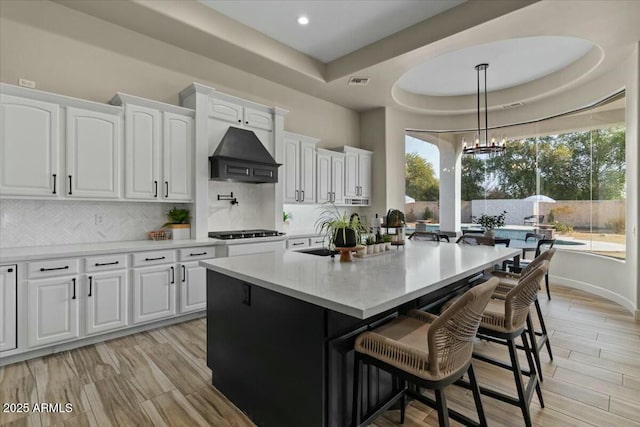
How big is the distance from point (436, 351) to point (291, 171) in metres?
4.15

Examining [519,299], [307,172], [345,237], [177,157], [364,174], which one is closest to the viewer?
[519,299]

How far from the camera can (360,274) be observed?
1.98 m

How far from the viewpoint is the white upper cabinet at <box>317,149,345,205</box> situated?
5.67m

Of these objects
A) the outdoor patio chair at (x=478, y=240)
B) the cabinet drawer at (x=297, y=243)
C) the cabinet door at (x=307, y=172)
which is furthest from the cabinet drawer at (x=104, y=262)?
the outdoor patio chair at (x=478, y=240)

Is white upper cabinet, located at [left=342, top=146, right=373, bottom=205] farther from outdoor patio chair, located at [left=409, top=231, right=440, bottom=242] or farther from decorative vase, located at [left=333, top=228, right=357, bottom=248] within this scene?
decorative vase, located at [left=333, top=228, right=357, bottom=248]

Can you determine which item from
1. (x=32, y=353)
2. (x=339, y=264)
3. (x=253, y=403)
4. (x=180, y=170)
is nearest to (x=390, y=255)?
(x=339, y=264)

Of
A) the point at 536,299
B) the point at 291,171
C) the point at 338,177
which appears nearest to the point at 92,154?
the point at 291,171

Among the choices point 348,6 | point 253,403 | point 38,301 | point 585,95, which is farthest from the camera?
point 585,95

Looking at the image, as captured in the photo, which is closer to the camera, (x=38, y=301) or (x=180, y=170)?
(x=38, y=301)

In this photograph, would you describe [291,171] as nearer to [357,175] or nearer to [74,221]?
[357,175]

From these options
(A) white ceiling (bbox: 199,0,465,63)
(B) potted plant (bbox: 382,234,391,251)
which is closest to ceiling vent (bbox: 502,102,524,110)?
(A) white ceiling (bbox: 199,0,465,63)

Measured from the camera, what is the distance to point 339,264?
2.31 meters

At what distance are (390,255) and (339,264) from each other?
0.61 metres

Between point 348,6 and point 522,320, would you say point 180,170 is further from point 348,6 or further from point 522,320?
point 522,320
